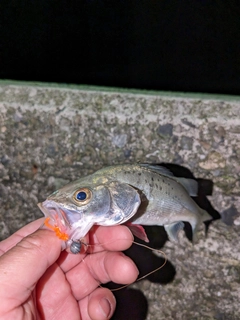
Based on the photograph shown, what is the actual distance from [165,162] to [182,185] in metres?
0.28

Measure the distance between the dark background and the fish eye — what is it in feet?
7.78

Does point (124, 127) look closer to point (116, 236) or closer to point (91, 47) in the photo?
point (116, 236)

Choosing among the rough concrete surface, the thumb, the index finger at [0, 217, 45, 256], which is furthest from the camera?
the rough concrete surface

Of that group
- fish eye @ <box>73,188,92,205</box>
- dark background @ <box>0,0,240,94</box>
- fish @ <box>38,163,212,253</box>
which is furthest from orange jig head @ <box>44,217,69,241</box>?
dark background @ <box>0,0,240,94</box>

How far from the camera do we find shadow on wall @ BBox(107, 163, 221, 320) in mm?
1949

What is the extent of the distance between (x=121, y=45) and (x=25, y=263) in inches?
109

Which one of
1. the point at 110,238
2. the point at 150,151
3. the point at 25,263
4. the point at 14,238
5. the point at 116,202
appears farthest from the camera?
the point at 150,151

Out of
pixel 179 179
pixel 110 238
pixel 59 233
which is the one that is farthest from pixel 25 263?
pixel 179 179

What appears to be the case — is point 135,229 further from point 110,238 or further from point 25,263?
point 25,263

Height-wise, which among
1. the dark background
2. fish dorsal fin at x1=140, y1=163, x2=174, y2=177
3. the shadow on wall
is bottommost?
the shadow on wall

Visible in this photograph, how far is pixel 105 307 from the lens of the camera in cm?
165

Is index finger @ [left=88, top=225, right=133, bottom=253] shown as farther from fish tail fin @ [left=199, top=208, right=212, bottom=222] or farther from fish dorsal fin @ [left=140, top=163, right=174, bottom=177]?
fish tail fin @ [left=199, top=208, right=212, bottom=222]

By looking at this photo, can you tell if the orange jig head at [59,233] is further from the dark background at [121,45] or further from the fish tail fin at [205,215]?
the dark background at [121,45]

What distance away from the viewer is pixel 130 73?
3.63 meters
